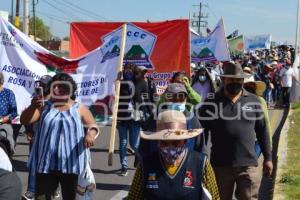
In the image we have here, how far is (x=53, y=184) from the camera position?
18.3 feet

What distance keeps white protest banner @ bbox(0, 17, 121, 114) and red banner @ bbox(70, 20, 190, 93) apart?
233 cm

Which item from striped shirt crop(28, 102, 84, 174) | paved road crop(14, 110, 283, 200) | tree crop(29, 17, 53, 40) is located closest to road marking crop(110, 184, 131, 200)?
paved road crop(14, 110, 283, 200)

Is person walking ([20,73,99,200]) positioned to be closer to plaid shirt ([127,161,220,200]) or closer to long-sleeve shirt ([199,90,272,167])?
long-sleeve shirt ([199,90,272,167])

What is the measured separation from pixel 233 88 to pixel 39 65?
11.6 feet

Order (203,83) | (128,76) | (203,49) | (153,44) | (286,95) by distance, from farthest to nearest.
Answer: (286,95) → (203,49) → (153,44) → (203,83) → (128,76)

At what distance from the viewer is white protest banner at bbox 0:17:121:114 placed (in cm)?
793

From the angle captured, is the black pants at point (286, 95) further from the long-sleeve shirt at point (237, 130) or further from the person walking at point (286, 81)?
the long-sleeve shirt at point (237, 130)

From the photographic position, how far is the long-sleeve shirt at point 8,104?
784 cm

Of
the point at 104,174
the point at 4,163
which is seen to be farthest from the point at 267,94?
the point at 4,163

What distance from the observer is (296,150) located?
10.6 meters

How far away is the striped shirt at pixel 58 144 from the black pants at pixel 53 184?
0.09 metres

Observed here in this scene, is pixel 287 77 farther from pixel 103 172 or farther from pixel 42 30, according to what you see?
pixel 42 30

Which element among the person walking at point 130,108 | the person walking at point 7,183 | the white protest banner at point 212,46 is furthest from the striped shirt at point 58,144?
the white protest banner at point 212,46

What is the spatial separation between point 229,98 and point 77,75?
2.90 m
